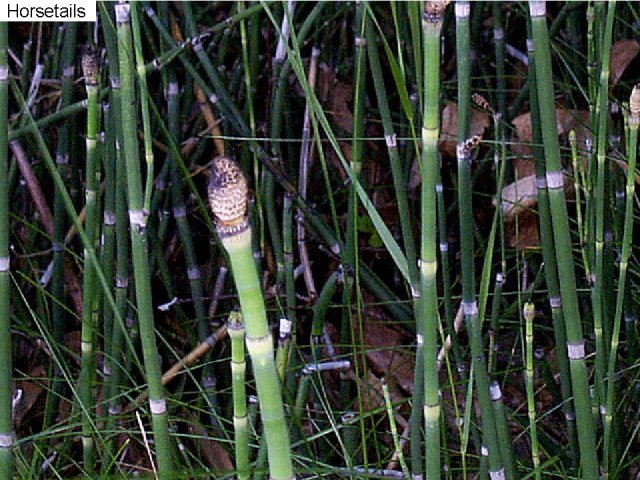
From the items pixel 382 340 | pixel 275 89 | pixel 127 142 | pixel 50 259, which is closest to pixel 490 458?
pixel 127 142

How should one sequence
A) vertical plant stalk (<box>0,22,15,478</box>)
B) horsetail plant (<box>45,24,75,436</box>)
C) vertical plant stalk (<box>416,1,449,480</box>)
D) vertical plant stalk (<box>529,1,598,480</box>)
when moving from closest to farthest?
vertical plant stalk (<box>416,1,449,480</box>)
vertical plant stalk (<box>529,1,598,480</box>)
vertical plant stalk (<box>0,22,15,478</box>)
horsetail plant (<box>45,24,75,436</box>)

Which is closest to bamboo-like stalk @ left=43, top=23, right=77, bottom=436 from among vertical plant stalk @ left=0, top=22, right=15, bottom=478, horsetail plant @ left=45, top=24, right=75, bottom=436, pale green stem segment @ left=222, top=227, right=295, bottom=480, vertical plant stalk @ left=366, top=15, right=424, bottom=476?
horsetail plant @ left=45, top=24, right=75, bottom=436

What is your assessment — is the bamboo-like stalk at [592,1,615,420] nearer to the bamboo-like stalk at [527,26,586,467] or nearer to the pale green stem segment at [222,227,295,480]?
the bamboo-like stalk at [527,26,586,467]

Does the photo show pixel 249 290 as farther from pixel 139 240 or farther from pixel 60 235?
pixel 60 235

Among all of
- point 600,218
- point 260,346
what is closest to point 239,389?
point 260,346

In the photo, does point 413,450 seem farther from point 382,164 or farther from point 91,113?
point 382,164
